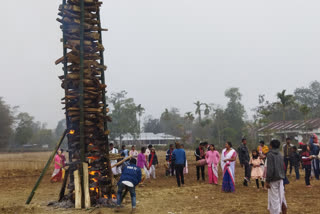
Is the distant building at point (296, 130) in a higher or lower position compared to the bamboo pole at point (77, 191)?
higher

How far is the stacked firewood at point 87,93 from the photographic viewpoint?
30.6ft

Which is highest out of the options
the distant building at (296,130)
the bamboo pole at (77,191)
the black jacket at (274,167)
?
the distant building at (296,130)

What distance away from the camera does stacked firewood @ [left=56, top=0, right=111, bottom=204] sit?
30.6 ft

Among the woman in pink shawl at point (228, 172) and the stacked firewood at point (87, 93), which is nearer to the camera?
the stacked firewood at point (87, 93)

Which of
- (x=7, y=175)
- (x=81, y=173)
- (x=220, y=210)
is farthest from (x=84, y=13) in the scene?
(x=7, y=175)

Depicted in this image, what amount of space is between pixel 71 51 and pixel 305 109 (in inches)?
1326

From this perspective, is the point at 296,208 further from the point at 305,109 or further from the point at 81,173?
the point at 305,109

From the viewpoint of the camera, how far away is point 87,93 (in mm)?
9453

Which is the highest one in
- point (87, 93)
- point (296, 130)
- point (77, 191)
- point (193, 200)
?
point (87, 93)

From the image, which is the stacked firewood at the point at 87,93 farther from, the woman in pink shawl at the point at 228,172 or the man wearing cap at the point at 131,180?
the woman in pink shawl at the point at 228,172

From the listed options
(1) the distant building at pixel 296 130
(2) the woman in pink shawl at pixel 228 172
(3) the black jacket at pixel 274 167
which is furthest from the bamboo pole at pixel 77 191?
(1) the distant building at pixel 296 130

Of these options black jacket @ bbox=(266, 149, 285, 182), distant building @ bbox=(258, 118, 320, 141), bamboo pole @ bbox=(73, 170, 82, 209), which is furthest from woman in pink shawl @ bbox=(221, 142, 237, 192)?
distant building @ bbox=(258, 118, 320, 141)

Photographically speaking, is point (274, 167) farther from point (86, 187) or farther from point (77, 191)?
point (77, 191)

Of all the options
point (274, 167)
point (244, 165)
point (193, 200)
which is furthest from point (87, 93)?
point (244, 165)
